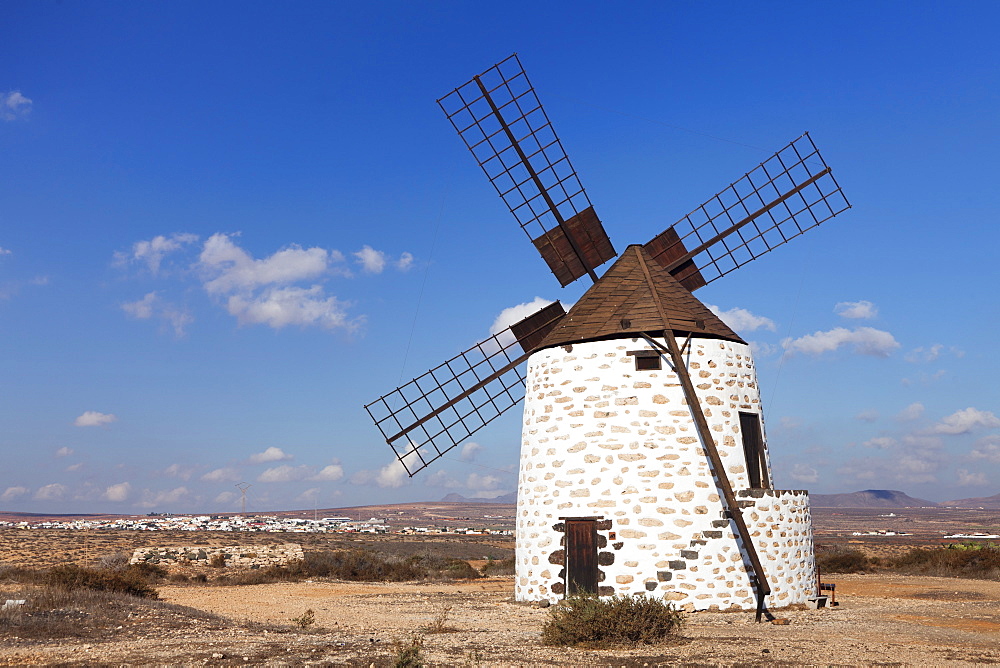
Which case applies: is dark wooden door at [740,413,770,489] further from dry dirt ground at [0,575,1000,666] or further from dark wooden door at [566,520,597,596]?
dark wooden door at [566,520,597,596]

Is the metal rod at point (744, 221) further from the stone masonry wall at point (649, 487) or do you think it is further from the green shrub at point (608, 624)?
the green shrub at point (608, 624)

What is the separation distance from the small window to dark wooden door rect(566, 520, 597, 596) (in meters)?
2.81

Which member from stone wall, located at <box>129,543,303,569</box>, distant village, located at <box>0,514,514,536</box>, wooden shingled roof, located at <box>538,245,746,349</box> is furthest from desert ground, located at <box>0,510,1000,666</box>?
distant village, located at <box>0,514,514,536</box>

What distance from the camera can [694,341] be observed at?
47.9ft

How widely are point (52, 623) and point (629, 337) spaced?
32.5 ft

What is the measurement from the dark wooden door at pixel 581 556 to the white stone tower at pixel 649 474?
0.7 inches

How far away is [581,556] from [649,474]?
1.83 metres

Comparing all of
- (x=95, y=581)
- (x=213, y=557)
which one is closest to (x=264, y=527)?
(x=213, y=557)

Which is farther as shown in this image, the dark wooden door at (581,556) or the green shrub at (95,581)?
the green shrub at (95,581)

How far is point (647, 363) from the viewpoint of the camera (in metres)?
14.4

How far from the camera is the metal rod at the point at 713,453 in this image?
13.3m

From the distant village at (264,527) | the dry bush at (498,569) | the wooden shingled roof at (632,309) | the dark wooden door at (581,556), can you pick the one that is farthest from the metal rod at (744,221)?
the distant village at (264,527)

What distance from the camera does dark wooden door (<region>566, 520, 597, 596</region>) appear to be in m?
13.7

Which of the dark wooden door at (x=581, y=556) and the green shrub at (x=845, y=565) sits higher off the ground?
the dark wooden door at (x=581, y=556)
